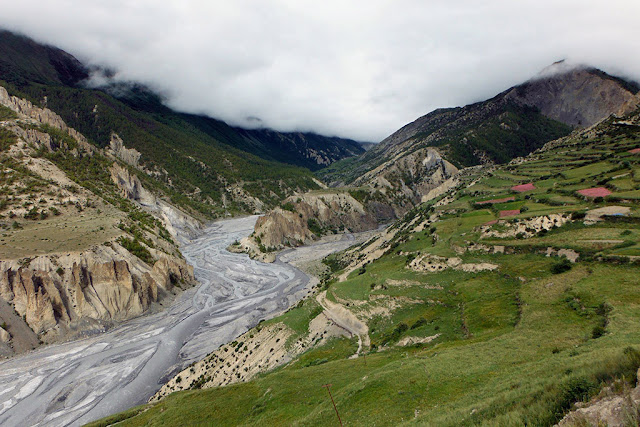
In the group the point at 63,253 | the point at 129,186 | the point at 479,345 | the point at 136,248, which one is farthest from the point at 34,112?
the point at 479,345

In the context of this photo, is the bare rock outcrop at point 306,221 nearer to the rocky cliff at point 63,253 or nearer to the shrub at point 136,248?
the rocky cliff at point 63,253

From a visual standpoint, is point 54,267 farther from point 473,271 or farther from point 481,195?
point 481,195

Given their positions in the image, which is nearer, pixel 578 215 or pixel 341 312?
pixel 578 215

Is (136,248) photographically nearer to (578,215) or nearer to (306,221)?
(306,221)

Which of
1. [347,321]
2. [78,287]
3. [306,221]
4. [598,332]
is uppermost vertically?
[78,287]

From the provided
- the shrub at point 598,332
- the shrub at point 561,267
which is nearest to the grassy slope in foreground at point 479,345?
the shrub at point 598,332
